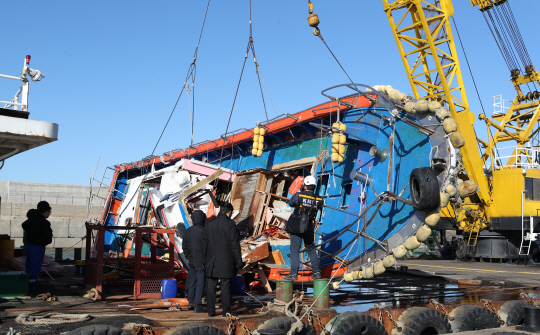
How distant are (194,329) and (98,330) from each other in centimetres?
116

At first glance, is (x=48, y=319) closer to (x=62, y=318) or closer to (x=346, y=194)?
(x=62, y=318)

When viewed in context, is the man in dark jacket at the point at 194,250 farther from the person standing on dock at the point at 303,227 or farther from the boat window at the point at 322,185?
the boat window at the point at 322,185

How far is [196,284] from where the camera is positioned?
792cm

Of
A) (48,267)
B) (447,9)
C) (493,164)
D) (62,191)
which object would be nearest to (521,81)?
(493,164)

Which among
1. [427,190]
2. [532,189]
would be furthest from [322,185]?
[532,189]

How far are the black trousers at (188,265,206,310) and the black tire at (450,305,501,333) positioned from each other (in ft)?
14.1

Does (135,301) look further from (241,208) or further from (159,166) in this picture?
(159,166)

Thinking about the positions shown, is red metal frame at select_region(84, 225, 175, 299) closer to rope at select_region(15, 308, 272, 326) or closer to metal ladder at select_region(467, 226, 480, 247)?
rope at select_region(15, 308, 272, 326)

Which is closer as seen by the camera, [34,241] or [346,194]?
[34,241]

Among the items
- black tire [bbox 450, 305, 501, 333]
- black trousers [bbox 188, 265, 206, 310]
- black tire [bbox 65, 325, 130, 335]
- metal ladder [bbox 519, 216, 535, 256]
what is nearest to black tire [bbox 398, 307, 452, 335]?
black tire [bbox 450, 305, 501, 333]

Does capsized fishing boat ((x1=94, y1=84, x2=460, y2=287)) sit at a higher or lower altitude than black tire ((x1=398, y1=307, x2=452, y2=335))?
higher

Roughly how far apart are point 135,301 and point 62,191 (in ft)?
120

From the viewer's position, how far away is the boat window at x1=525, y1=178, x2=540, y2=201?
23.0m

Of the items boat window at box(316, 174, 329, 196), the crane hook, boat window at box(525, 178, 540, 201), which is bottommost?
boat window at box(316, 174, 329, 196)
